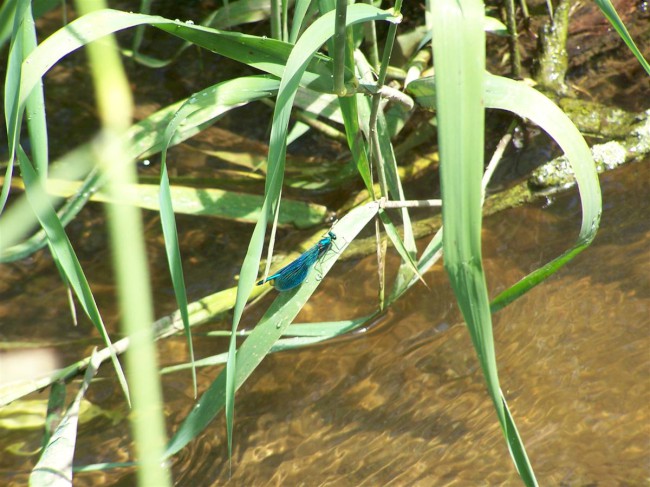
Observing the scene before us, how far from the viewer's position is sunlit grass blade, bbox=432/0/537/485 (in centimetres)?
72

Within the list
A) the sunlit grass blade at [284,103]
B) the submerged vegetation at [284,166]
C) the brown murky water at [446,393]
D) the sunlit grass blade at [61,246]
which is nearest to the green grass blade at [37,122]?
the submerged vegetation at [284,166]

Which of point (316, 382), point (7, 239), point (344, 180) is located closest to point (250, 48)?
point (7, 239)

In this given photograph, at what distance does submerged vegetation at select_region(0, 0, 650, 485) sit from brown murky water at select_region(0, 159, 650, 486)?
0.24 meters

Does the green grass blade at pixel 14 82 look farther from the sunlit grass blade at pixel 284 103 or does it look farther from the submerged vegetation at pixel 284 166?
the sunlit grass blade at pixel 284 103

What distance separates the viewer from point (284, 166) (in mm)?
1396

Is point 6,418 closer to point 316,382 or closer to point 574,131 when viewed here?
point 316,382

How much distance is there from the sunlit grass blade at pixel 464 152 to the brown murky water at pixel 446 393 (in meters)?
0.97

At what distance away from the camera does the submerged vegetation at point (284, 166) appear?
454mm

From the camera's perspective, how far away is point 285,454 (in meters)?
1.81

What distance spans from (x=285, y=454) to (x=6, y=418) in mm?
813

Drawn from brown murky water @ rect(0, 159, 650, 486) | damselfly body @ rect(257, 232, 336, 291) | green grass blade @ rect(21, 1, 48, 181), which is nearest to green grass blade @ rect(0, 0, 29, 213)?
green grass blade @ rect(21, 1, 48, 181)

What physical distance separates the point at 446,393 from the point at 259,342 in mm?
817

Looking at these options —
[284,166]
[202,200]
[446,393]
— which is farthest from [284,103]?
[202,200]

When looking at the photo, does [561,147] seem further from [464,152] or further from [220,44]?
[220,44]
